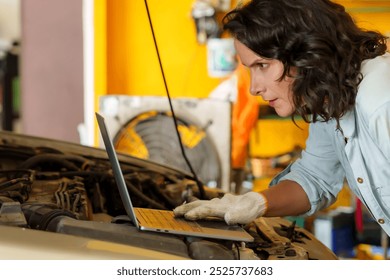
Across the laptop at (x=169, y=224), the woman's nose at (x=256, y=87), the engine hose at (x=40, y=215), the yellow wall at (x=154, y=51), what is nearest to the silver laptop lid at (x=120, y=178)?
the laptop at (x=169, y=224)

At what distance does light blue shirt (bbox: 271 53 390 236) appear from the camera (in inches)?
52.2

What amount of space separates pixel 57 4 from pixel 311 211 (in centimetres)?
306

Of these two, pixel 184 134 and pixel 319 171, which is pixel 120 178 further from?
pixel 184 134

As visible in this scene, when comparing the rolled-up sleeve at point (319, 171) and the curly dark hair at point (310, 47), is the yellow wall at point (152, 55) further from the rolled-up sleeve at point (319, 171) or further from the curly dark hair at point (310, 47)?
the curly dark hair at point (310, 47)

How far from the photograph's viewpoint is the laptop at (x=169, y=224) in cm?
122

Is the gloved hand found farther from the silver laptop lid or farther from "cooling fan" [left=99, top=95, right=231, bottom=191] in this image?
"cooling fan" [left=99, top=95, right=231, bottom=191]

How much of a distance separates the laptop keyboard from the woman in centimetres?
3

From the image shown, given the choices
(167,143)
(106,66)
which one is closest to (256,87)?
(167,143)

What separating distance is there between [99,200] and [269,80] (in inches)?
21.7

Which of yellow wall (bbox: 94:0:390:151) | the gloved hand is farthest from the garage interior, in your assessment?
the gloved hand

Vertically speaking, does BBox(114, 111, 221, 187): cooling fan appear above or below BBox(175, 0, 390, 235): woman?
below

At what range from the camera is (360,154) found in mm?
1432
